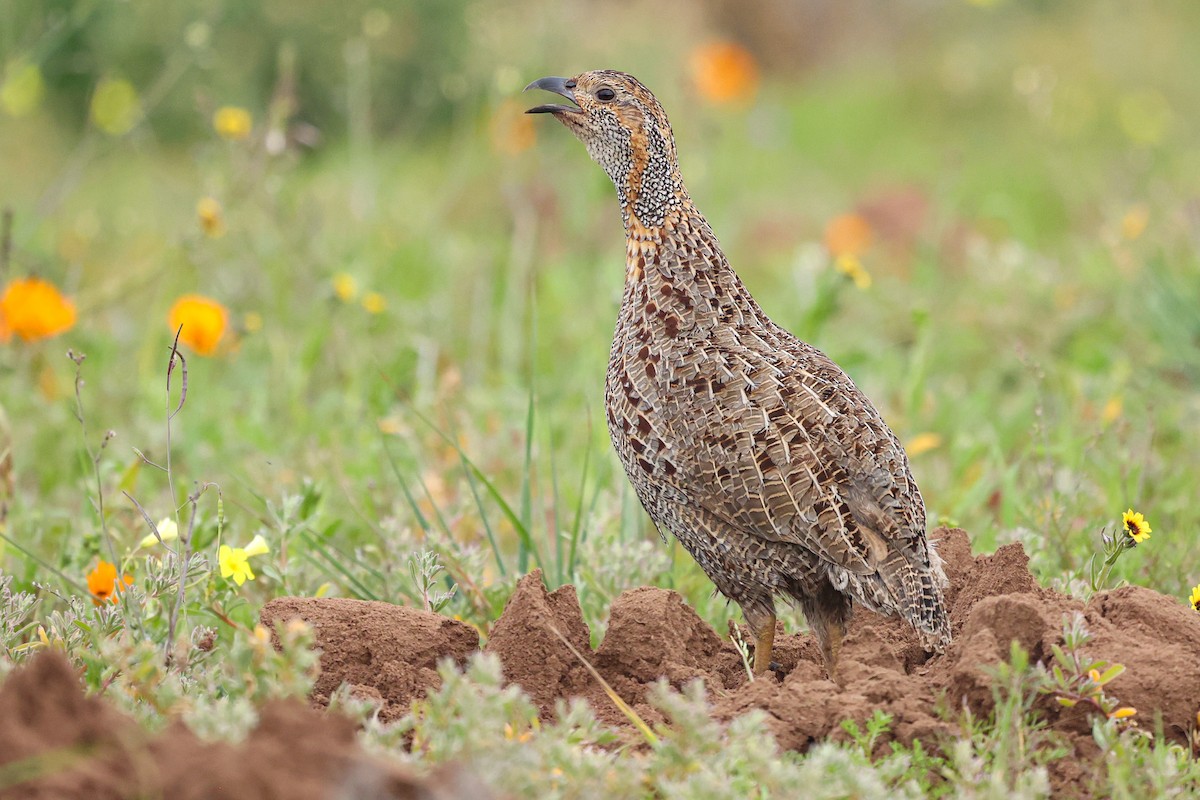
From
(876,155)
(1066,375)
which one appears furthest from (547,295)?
(876,155)

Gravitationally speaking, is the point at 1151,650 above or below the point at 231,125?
below

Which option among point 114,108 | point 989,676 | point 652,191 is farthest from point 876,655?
point 114,108

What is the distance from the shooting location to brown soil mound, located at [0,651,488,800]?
2.08 metres

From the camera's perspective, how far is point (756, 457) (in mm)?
3271

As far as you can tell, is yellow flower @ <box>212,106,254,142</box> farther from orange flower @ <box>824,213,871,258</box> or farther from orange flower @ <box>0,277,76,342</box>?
orange flower @ <box>824,213,871,258</box>

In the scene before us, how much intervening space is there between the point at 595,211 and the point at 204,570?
17.0 ft

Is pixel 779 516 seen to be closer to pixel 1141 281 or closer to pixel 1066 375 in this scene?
pixel 1066 375

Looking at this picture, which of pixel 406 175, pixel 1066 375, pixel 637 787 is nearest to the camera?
pixel 637 787

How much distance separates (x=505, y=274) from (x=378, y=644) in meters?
3.89

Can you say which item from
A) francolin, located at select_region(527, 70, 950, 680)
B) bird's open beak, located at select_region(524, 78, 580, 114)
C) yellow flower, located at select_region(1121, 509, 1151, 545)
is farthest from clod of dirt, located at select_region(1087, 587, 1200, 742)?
bird's open beak, located at select_region(524, 78, 580, 114)

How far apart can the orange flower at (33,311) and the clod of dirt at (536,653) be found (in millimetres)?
2277

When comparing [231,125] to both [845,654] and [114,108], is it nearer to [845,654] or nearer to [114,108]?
[114,108]

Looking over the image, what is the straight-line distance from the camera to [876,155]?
38.8ft

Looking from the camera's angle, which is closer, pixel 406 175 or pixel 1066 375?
pixel 1066 375
